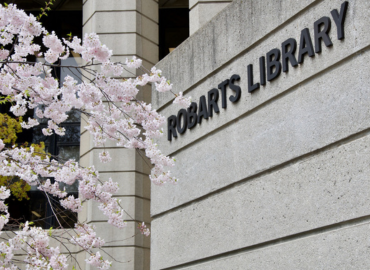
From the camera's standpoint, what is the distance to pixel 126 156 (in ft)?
47.3

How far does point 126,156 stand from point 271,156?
334 inches

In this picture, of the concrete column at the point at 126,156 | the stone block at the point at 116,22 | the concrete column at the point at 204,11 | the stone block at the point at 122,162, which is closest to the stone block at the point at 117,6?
the concrete column at the point at 126,156

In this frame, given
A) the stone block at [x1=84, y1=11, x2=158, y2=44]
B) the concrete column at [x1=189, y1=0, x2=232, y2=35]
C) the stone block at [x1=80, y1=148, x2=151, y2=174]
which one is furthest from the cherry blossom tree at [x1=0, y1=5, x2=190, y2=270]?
the stone block at [x1=84, y1=11, x2=158, y2=44]

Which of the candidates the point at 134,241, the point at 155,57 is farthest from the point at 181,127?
the point at 155,57

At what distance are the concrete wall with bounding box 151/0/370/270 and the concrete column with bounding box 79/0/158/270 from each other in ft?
18.7

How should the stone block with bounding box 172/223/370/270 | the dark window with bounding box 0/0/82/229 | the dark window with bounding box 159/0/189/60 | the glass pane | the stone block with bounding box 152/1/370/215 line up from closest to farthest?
the stone block with bounding box 172/223/370/270 → the stone block with bounding box 152/1/370/215 → the dark window with bounding box 0/0/82/229 → the glass pane → the dark window with bounding box 159/0/189/60

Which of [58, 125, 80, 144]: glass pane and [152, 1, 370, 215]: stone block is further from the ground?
[58, 125, 80, 144]: glass pane

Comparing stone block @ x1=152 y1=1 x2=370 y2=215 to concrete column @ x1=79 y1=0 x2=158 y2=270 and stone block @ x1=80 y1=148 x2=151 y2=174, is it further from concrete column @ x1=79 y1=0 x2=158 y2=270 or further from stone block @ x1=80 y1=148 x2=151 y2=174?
stone block @ x1=80 y1=148 x2=151 y2=174

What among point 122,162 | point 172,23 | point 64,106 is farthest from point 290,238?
point 172,23

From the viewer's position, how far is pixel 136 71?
14734 millimetres

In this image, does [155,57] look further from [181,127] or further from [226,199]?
[226,199]

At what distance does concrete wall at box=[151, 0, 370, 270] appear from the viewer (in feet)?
17.4

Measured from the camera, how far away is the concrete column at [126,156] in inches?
548

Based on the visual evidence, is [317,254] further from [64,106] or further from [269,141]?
[64,106]
